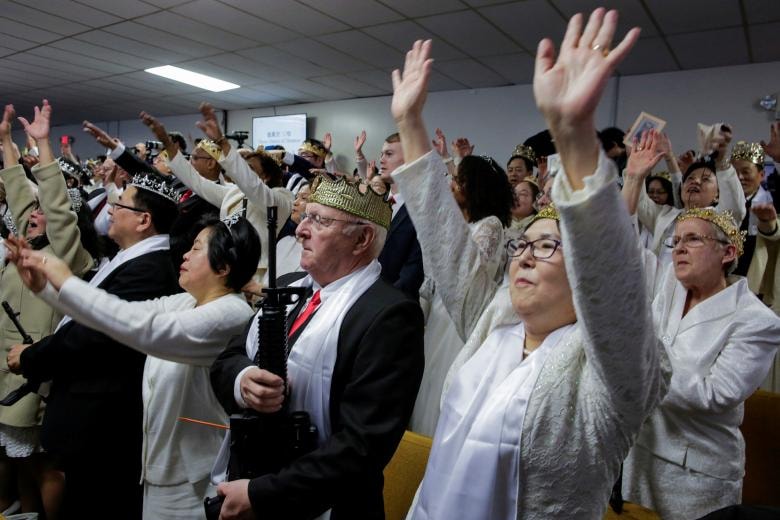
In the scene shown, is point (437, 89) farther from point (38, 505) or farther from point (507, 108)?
point (38, 505)

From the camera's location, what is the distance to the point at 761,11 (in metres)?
4.19

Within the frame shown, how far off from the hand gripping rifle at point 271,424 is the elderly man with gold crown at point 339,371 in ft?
0.12

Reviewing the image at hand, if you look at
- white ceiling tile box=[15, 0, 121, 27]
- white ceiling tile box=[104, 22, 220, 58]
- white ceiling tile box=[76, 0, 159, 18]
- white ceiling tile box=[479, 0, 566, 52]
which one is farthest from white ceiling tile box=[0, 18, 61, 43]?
white ceiling tile box=[479, 0, 566, 52]

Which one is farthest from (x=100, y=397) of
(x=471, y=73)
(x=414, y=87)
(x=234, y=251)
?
(x=471, y=73)

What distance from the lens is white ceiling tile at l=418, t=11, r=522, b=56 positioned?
15.4ft

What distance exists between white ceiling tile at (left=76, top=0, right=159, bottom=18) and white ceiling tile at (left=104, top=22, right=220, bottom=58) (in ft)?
0.93

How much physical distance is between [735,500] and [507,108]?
6101 millimetres

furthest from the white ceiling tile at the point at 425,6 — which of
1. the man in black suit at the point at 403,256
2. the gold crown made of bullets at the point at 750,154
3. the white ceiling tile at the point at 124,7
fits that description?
the man in black suit at the point at 403,256

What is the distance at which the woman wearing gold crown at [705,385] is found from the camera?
1599mm

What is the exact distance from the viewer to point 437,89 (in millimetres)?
7438

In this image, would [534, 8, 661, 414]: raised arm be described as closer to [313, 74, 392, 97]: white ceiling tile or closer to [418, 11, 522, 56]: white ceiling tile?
[418, 11, 522, 56]: white ceiling tile

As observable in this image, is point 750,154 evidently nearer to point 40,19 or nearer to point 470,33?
point 470,33

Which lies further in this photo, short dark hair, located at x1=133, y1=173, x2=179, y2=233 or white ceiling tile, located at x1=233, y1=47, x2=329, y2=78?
white ceiling tile, located at x1=233, y1=47, x2=329, y2=78

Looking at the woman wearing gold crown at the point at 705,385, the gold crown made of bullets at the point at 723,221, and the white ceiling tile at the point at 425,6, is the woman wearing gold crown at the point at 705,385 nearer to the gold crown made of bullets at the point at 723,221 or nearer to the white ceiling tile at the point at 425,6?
the gold crown made of bullets at the point at 723,221
